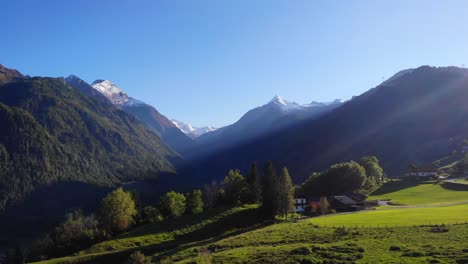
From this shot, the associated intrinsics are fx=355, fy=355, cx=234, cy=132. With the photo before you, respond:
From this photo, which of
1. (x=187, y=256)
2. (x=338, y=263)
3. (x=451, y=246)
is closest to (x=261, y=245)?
(x=187, y=256)

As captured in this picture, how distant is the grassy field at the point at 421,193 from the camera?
9169 cm

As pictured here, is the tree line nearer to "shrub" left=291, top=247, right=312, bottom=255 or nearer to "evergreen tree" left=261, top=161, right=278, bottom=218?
"evergreen tree" left=261, top=161, right=278, bottom=218

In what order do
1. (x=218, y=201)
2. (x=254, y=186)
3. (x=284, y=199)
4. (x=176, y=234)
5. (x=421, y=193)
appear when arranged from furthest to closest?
(x=218, y=201)
(x=254, y=186)
(x=421, y=193)
(x=284, y=199)
(x=176, y=234)

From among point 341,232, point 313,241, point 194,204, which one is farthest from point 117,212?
point 341,232

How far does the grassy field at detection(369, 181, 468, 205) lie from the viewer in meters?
91.7

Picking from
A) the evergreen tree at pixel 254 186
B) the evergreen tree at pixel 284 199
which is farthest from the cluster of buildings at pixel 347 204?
the evergreen tree at pixel 254 186

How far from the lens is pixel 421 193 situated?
104188mm

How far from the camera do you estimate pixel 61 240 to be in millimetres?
97688

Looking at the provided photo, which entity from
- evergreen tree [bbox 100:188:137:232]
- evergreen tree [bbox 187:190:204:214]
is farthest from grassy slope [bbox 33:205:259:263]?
evergreen tree [bbox 187:190:204:214]

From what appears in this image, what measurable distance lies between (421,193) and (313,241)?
234ft

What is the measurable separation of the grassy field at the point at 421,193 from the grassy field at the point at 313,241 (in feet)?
1.40

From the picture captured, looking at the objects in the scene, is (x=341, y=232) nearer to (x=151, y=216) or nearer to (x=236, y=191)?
(x=236, y=191)

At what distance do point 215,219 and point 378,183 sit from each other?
7092 centimetres

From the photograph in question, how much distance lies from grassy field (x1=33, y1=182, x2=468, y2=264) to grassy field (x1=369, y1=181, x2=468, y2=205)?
427 mm
